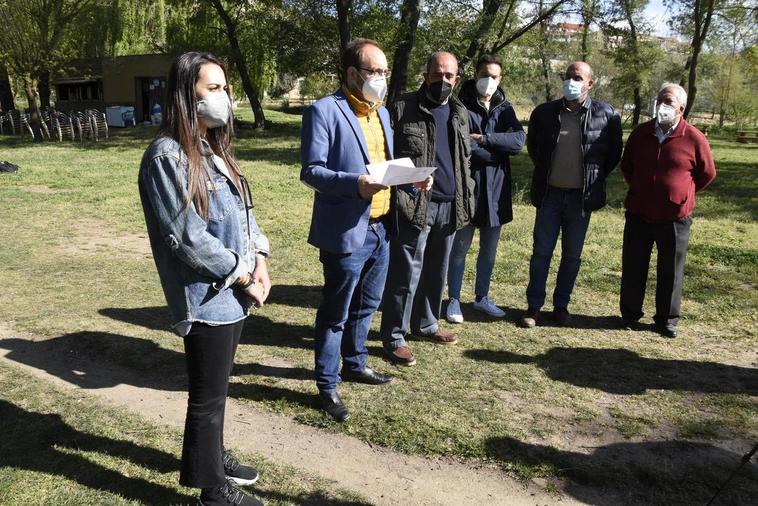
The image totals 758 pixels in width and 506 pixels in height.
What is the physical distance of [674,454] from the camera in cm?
356

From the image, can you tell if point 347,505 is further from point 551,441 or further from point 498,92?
point 498,92

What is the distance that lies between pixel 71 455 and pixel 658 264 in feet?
15.1

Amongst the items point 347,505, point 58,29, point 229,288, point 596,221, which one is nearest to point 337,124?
point 229,288

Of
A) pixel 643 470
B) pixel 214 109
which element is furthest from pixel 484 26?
pixel 214 109

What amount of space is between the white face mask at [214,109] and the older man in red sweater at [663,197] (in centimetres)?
375

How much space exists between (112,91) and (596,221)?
108 feet

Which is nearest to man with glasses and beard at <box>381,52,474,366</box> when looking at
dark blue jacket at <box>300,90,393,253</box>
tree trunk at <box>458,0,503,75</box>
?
dark blue jacket at <box>300,90,393,253</box>

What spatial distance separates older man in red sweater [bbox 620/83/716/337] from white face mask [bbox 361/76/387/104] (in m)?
2.61

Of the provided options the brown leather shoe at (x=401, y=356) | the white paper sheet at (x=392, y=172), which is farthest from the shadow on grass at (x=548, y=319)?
the white paper sheet at (x=392, y=172)

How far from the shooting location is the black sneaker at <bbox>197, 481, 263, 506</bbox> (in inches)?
111

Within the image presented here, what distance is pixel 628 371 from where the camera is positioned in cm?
467

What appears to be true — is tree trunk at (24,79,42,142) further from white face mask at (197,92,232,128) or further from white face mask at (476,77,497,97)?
white face mask at (197,92,232,128)

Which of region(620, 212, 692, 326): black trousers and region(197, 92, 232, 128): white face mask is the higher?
region(197, 92, 232, 128): white face mask

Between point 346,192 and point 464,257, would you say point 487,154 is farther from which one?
point 346,192
